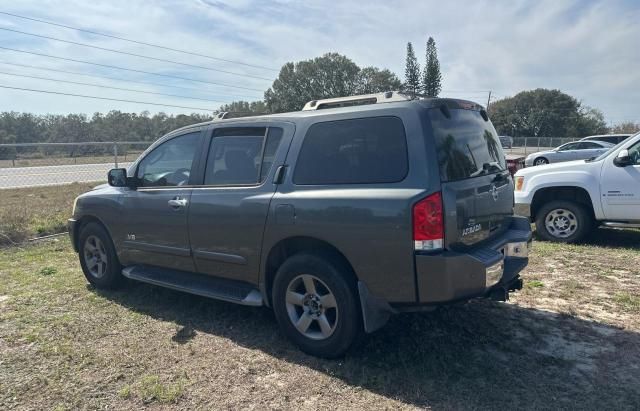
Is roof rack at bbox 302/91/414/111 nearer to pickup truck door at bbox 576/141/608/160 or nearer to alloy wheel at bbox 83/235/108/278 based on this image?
Result: alloy wheel at bbox 83/235/108/278

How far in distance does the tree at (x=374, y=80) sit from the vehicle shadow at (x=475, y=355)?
2893 inches

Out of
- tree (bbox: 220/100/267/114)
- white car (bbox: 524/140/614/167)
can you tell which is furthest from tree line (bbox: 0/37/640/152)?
white car (bbox: 524/140/614/167)

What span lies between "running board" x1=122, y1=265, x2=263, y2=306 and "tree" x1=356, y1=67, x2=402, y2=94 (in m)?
73.2

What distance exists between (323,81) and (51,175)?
62.2 m

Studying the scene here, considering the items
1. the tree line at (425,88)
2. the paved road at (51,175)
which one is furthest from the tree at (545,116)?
the paved road at (51,175)

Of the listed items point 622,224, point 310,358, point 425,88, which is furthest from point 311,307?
point 425,88

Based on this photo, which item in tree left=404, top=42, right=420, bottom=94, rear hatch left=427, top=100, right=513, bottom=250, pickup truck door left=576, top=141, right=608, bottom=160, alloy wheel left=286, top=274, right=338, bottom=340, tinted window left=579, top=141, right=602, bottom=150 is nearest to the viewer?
rear hatch left=427, top=100, right=513, bottom=250

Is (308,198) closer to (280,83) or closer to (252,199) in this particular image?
(252,199)

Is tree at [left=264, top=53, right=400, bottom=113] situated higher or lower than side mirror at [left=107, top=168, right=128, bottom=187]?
higher

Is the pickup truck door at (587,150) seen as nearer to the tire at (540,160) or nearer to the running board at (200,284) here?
the tire at (540,160)

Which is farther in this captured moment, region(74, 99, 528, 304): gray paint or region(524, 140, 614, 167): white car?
region(524, 140, 614, 167): white car

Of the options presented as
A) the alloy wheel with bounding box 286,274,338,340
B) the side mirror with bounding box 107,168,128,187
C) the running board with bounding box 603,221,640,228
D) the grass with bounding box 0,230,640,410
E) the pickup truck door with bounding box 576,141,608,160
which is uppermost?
the side mirror with bounding box 107,168,128,187

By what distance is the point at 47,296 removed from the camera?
5.28m

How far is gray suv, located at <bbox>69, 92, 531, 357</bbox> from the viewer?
10.4ft
